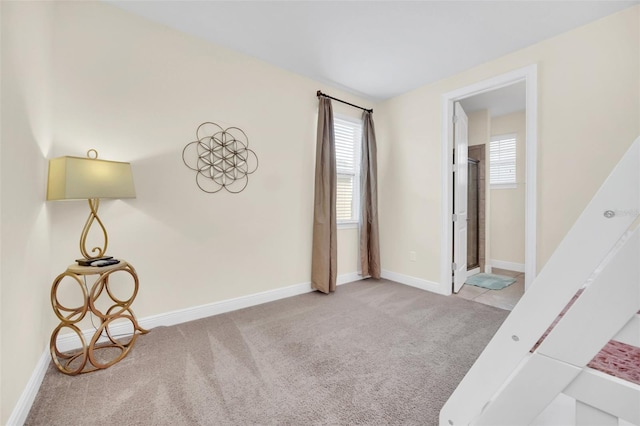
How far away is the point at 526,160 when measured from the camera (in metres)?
2.58

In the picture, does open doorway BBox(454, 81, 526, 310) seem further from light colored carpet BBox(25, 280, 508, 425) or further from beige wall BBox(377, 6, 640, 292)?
light colored carpet BBox(25, 280, 508, 425)

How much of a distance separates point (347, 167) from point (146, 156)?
232cm

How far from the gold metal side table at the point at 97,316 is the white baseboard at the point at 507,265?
16.2 ft

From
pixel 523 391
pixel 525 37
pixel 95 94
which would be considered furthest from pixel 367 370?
pixel 525 37

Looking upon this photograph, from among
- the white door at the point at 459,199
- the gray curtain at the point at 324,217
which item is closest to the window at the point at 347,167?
the gray curtain at the point at 324,217

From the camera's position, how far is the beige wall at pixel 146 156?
1.38 m

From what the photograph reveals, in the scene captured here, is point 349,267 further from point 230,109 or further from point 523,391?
point 523,391

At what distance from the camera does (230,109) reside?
105 inches

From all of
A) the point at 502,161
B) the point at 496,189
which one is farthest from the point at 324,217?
the point at 502,161

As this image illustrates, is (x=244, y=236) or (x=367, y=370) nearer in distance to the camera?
(x=367, y=370)

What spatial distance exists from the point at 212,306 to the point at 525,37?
3.73 metres

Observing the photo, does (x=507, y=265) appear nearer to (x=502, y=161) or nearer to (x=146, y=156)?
(x=502, y=161)

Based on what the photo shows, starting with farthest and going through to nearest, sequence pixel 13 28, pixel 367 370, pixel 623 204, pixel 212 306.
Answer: pixel 212 306 < pixel 367 370 < pixel 13 28 < pixel 623 204

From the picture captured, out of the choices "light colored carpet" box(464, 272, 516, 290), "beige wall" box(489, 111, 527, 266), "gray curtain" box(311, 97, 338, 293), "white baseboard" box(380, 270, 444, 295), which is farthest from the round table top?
"beige wall" box(489, 111, 527, 266)
